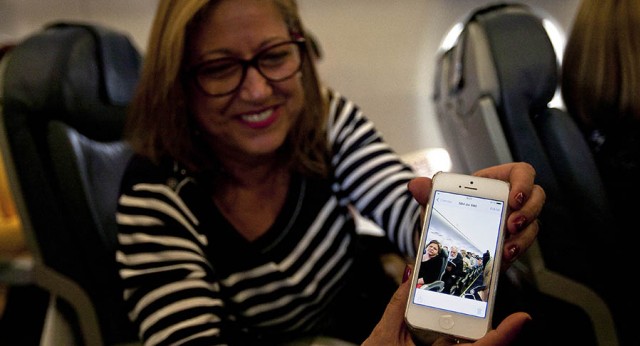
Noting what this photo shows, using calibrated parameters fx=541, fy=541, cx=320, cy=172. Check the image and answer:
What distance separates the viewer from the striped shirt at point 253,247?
80 cm

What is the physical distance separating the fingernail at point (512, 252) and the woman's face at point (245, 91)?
45cm

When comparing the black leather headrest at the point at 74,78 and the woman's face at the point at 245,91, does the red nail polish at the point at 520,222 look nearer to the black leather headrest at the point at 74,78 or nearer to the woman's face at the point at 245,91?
the woman's face at the point at 245,91

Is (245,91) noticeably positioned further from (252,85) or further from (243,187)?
(243,187)

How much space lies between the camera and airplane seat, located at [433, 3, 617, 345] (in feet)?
Result: 2.01

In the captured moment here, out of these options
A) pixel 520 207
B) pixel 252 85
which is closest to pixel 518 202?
pixel 520 207

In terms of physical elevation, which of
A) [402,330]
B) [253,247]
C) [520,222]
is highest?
[520,222]

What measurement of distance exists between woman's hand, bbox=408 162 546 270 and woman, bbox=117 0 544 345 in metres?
0.20

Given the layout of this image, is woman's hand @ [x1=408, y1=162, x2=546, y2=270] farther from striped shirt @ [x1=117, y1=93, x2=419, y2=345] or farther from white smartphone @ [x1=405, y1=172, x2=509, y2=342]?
striped shirt @ [x1=117, y1=93, x2=419, y2=345]

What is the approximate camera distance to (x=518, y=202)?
485mm

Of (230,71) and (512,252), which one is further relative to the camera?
(230,71)

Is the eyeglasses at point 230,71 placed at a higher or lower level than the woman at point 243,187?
higher

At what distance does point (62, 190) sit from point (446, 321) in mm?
843

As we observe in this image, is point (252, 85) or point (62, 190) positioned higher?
point (252, 85)

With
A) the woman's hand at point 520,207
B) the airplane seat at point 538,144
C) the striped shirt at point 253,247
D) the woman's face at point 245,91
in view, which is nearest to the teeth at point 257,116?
the woman's face at point 245,91
